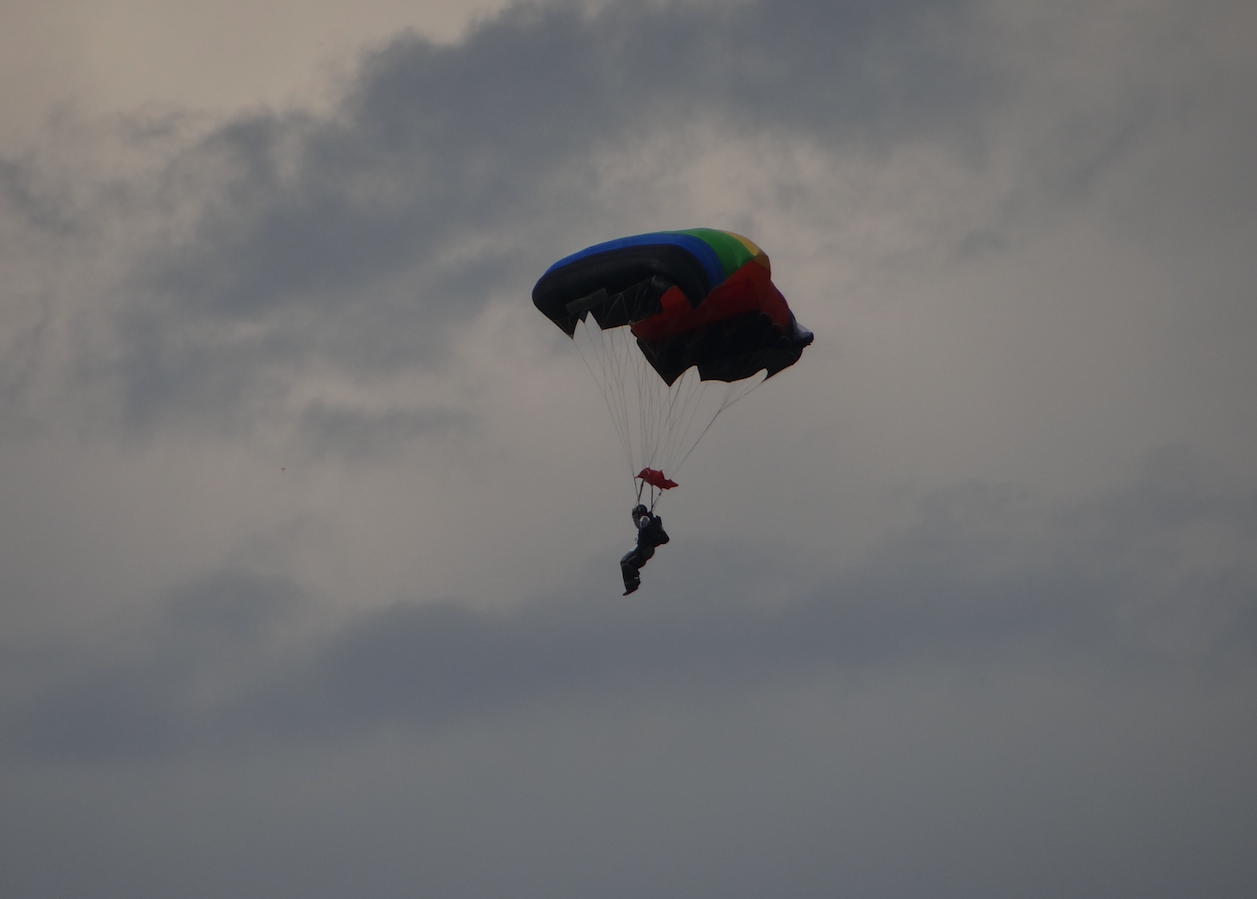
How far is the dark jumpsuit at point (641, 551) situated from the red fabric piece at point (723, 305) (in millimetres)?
5132

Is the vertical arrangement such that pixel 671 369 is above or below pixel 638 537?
above

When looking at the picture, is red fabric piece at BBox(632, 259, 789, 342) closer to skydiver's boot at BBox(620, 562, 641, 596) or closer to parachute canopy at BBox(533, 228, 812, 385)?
parachute canopy at BBox(533, 228, 812, 385)

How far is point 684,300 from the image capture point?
1646 inches

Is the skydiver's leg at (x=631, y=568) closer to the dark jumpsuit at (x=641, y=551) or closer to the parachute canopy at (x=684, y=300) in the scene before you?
the dark jumpsuit at (x=641, y=551)

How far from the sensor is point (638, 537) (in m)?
40.0

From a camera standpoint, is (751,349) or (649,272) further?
(751,349)

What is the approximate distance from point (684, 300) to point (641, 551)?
21.5 feet

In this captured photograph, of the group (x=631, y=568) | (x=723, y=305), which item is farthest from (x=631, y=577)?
(x=723, y=305)

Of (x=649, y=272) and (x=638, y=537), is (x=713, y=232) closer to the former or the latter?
(x=649, y=272)

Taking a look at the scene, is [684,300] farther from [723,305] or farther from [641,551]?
[641,551]

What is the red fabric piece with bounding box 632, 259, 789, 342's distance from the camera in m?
40.8

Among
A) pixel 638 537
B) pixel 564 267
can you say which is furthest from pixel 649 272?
pixel 638 537

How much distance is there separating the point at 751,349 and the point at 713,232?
3112mm

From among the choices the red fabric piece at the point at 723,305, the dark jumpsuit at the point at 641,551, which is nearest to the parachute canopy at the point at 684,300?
the red fabric piece at the point at 723,305
